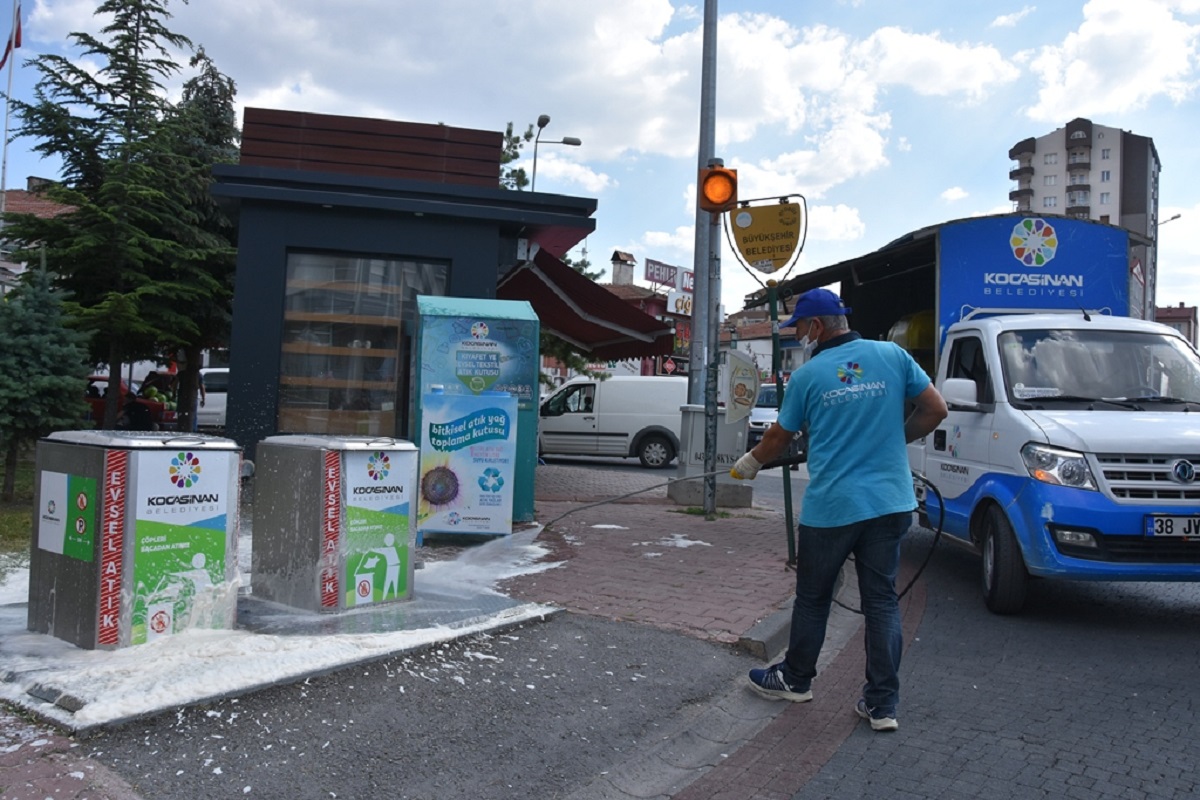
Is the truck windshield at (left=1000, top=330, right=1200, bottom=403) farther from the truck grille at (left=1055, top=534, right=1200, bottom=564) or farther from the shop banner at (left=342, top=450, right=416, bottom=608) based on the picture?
the shop banner at (left=342, top=450, right=416, bottom=608)

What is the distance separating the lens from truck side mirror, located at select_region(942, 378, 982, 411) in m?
6.75

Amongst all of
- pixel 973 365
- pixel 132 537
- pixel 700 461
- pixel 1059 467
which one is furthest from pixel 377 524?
pixel 700 461

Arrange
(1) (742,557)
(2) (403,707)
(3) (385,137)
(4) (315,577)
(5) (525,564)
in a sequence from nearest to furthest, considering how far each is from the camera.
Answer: (2) (403,707)
(4) (315,577)
(5) (525,564)
(1) (742,557)
(3) (385,137)

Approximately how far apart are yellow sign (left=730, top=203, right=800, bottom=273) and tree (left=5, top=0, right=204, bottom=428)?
29.5 ft

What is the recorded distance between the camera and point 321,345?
10016mm

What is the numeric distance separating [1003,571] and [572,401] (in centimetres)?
1399

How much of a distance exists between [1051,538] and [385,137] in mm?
8005

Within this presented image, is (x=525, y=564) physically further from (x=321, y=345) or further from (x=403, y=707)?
(x=321, y=345)

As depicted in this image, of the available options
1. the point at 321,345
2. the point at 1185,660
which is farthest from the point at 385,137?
the point at 1185,660

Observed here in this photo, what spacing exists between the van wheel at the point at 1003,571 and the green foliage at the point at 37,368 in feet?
25.7

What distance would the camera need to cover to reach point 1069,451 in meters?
5.94

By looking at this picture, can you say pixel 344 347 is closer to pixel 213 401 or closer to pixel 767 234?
pixel 767 234

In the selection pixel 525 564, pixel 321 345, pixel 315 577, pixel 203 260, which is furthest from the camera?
pixel 203 260

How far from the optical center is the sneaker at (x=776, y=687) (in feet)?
14.6
